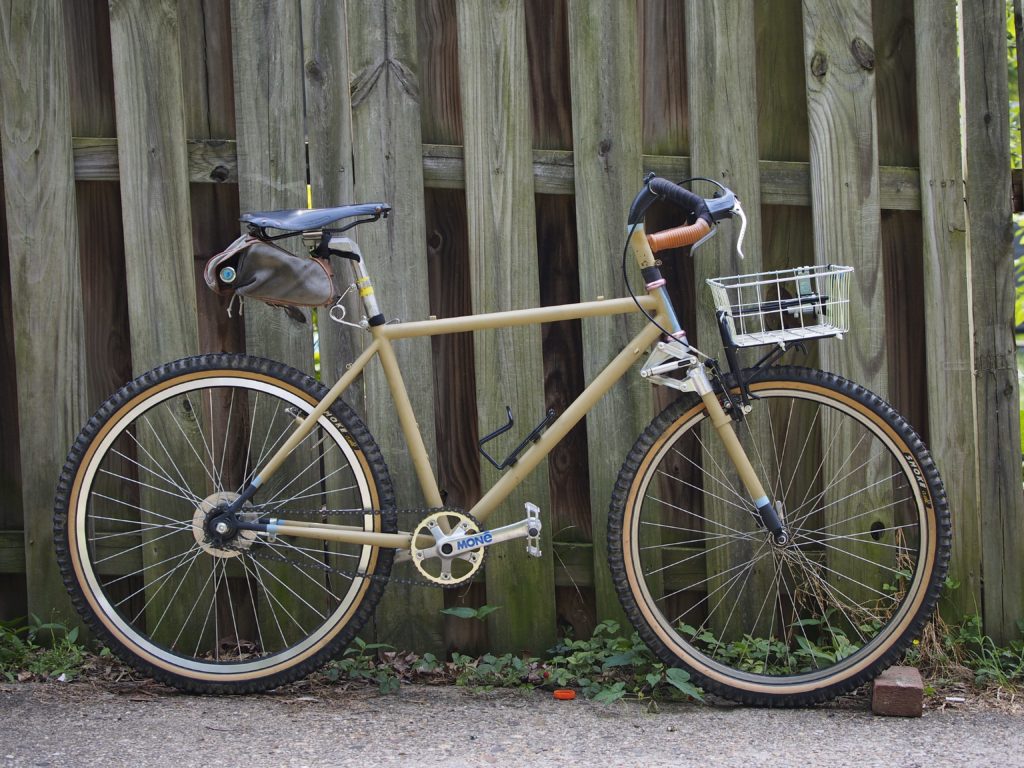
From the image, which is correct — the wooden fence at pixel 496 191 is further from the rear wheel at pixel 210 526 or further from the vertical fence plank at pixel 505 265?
the rear wheel at pixel 210 526

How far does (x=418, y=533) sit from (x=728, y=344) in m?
1.11

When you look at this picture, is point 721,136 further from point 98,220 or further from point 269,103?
point 98,220

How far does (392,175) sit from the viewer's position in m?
3.38

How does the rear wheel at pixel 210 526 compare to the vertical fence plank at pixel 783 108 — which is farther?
the vertical fence plank at pixel 783 108

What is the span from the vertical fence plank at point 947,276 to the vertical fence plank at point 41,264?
290 cm

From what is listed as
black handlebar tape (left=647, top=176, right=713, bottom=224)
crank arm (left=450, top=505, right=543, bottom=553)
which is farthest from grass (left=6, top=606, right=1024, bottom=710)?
black handlebar tape (left=647, top=176, right=713, bottom=224)

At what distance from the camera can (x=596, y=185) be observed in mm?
3404

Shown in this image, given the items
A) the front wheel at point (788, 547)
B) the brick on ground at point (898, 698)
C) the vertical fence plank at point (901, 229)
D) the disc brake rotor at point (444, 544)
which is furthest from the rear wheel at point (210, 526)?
the vertical fence plank at point (901, 229)

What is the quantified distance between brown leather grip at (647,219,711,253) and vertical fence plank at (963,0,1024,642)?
3.85 ft

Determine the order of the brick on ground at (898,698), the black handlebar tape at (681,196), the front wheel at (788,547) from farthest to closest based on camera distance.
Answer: the front wheel at (788,547)
the brick on ground at (898,698)
the black handlebar tape at (681,196)

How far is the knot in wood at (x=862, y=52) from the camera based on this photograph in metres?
3.44

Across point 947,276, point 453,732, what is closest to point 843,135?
point 947,276

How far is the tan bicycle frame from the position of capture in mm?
3082

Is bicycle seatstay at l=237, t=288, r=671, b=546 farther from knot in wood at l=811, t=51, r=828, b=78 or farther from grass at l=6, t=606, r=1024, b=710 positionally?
knot in wood at l=811, t=51, r=828, b=78
